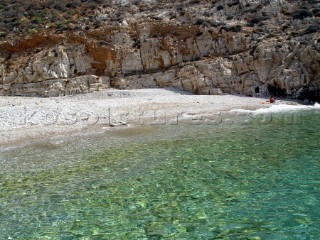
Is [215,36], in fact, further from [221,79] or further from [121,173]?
[121,173]

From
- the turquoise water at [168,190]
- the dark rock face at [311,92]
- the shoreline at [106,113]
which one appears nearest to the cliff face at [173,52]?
the dark rock face at [311,92]

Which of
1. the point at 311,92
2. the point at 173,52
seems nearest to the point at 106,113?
the point at 173,52

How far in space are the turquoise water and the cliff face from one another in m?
17.3

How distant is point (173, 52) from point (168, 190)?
87.7 feet

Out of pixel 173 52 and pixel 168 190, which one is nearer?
pixel 168 190

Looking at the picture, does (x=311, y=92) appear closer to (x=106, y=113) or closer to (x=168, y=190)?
(x=106, y=113)

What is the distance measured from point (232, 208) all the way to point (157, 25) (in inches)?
1192

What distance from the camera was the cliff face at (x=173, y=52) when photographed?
2877cm

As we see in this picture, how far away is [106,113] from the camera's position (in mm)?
21047

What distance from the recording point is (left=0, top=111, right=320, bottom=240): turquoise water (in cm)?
523

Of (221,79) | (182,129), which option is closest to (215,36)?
(221,79)

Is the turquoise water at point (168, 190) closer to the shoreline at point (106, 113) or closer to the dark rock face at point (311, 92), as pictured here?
the shoreline at point (106, 113)

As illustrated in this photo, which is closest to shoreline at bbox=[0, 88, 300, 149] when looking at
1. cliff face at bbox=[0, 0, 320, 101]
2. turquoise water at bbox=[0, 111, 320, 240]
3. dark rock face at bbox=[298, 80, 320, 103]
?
dark rock face at bbox=[298, 80, 320, 103]

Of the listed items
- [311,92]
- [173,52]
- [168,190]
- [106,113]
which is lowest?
[168,190]
